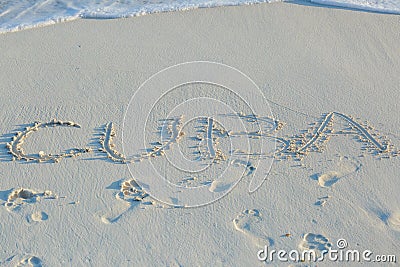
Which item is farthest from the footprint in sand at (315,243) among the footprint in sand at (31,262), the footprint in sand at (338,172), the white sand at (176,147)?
the footprint in sand at (31,262)

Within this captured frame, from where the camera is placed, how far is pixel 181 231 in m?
4.49

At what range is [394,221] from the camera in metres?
4.59

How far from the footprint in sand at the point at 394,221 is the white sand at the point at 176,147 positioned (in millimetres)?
11

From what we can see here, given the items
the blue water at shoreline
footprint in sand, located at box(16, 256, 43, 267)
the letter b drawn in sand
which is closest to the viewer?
footprint in sand, located at box(16, 256, 43, 267)

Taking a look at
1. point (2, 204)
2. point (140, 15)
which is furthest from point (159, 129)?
point (140, 15)

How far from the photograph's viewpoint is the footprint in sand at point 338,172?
4.91 m

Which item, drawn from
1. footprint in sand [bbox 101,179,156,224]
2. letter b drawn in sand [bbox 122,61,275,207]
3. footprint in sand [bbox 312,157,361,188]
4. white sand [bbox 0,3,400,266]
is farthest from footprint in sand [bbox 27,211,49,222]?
footprint in sand [bbox 312,157,361,188]

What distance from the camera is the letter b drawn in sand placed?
4895 millimetres

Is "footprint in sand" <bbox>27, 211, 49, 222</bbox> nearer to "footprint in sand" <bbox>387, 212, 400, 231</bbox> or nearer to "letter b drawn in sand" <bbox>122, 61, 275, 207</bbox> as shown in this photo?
"letter b drawn in sand" <bbox>122, 61, 275, 207</bbox>

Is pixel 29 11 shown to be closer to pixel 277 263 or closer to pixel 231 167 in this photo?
pixel 231 167

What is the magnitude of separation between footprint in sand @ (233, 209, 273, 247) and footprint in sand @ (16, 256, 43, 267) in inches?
64.7

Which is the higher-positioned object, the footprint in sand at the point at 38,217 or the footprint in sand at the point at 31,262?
the footprint in sand at the point at 38,217

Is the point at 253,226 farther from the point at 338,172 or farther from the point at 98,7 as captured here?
the point at 98,7

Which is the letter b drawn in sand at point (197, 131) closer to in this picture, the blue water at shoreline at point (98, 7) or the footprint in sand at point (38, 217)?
the footprint in sand at point (38, 217)
